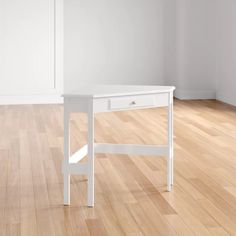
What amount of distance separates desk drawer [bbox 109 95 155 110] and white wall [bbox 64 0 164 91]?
5041mm

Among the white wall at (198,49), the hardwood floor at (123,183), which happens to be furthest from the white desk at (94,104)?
the white wall at (198,49)

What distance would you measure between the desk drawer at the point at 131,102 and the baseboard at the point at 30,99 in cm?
452

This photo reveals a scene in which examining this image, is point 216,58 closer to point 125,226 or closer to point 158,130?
point 158,130

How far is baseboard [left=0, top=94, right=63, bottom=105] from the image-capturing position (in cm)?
837

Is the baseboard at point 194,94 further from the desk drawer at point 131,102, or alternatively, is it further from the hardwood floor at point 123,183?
the desk drawer at point 131,102

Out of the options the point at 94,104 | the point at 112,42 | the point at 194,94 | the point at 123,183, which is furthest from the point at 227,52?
the point at 94,104

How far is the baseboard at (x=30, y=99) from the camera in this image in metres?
8.37

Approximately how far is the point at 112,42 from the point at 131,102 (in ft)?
17.2

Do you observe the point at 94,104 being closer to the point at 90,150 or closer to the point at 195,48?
the point at 90,150

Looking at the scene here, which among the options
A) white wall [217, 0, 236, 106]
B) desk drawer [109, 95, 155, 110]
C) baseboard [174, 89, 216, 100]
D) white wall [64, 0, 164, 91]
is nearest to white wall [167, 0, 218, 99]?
baseboard [174, 89, 216, 100]

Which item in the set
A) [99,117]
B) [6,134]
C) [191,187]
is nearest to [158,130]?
[99,117]

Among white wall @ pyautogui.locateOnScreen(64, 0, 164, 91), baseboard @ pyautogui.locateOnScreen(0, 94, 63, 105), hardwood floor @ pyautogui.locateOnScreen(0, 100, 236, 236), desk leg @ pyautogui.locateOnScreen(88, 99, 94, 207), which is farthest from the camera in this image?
white wall @ pyautogui.locateOnScreen(64, 0, 164, 91)

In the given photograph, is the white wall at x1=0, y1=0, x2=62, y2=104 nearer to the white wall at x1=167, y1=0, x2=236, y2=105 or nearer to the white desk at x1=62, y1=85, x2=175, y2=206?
the white wall at x1=167, y1=0, x2=236, y2=105

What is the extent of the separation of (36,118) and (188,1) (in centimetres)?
300
